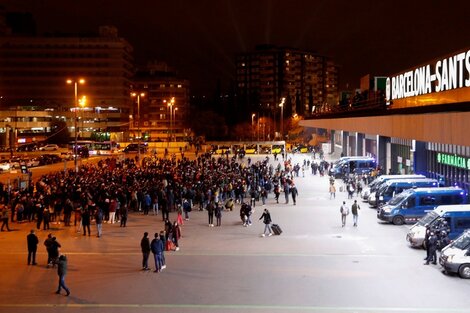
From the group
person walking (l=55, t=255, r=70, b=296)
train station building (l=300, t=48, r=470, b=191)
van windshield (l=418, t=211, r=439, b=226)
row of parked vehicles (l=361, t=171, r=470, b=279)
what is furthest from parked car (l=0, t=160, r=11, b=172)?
van windshield (l=418, t=211, r=439, b=226)

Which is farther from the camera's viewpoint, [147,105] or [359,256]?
[147,105]

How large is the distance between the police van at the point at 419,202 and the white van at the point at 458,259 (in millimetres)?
8994

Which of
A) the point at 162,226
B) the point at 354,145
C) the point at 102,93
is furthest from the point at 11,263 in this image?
the point at 102,93

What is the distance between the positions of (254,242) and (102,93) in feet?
399

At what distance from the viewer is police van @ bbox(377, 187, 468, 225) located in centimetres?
Answer: 2709

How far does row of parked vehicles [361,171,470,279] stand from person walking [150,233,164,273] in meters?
8.46

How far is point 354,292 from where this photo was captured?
15.9 m

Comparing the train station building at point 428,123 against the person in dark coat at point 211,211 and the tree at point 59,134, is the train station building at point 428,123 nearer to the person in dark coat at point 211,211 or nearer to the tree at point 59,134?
the person in dark coat at point 211,211

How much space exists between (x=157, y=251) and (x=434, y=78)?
2755cm

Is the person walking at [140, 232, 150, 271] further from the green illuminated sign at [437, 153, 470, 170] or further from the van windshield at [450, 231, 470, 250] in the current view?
the green illuminated sign at [437, 153, 470, 170]

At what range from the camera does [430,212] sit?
74.1ft

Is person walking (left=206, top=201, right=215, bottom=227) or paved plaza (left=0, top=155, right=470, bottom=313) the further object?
person walking (left=206, top=201, right=215, bottom=227)

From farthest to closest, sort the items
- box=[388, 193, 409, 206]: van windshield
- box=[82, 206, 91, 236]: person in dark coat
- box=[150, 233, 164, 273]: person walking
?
1. box=[388, 193, 409, 206]: van windshield
2. box=[82, 206, 91, 236]: person in dark coat
3. box=[150, 233, 164, 273]: person walking

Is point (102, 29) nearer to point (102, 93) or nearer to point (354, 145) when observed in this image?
point (102, 93)
